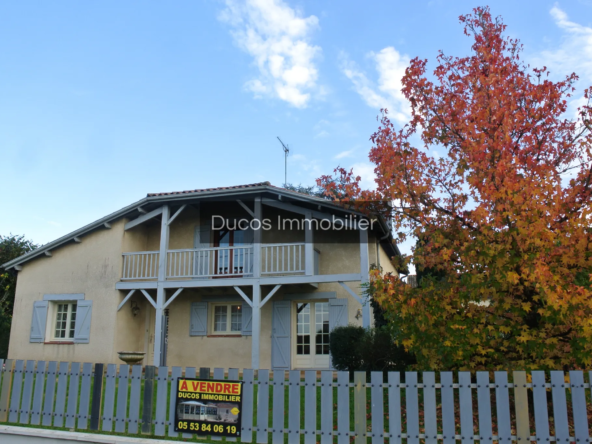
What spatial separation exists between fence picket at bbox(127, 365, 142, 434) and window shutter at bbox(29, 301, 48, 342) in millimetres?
10631

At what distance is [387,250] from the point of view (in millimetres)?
17875

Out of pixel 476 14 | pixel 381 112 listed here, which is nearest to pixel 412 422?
pixel 381 112

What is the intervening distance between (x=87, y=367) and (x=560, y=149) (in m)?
7.14

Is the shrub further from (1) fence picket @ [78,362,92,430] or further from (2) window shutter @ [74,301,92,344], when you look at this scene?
(2) window shutter @ [74,301,92,344]

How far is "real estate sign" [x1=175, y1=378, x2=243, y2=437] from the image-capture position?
596 centimetres

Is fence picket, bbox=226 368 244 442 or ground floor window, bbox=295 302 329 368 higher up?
ground floor window, bbox=295 302 329 368

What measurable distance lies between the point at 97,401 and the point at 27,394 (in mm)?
1215

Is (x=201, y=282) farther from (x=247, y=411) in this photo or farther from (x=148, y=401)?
(x=247, y=411)

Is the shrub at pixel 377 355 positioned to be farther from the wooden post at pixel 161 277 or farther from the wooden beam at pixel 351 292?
the wooden post at pixel 161 277

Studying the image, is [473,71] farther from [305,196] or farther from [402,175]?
[305,196]

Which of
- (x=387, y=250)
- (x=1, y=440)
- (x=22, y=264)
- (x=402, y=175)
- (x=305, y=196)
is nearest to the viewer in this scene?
(x=1, y=440)

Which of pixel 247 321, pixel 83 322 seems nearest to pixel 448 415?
pixel 247 321

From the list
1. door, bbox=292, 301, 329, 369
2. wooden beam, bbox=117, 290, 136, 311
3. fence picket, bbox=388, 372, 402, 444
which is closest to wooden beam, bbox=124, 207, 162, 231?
wooden beam, bbox=117, 290, 136, 311

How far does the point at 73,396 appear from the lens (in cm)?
675
